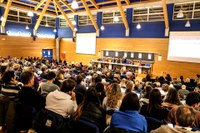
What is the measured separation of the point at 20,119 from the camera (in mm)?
2654

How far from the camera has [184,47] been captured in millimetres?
10188

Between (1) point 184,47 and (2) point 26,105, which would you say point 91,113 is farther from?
(1) point 184,47

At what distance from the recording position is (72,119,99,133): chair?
2018 mm

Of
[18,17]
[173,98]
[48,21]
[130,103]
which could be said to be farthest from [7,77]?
[48,21]

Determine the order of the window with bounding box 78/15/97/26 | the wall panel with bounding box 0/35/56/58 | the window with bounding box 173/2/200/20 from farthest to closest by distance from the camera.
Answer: the window with bounding box 78/15/97/26 < the wall panel with bounding box 0/35/56/58 < the window with bounding box 173/2/200/20

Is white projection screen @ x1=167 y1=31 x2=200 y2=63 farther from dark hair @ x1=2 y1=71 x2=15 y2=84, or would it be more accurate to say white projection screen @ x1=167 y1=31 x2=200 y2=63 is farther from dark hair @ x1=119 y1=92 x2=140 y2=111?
dark hair @ x1=2 y1=71 x2=15 y2=84

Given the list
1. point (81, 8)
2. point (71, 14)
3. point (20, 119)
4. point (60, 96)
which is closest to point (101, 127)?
point (60, 96)

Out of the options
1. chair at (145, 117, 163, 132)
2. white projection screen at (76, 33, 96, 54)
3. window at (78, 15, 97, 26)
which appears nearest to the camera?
chair at (145, 117, 163, 132)

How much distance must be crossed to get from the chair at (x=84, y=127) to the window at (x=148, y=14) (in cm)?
1077

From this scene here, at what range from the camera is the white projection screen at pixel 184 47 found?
977 cm

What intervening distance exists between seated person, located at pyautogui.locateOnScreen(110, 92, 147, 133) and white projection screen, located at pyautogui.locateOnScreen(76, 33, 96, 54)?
12994 millimetres

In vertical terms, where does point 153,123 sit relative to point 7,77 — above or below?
below

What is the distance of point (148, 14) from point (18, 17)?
445 inches

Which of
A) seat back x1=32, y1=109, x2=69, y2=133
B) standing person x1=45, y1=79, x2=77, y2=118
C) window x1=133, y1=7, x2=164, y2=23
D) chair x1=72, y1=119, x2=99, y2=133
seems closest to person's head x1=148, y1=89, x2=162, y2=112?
chair x1=72, y1=119, x2=99, y2=133
